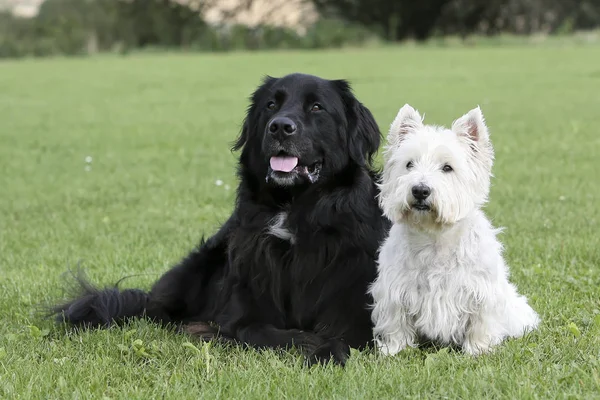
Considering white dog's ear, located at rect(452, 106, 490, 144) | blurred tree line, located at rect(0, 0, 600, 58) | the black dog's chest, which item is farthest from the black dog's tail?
blurred tree line, located at rect(0, 0, 600, 58)

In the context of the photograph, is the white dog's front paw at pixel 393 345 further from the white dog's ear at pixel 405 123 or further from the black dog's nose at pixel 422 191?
the white dog's ear at pixel 405 123

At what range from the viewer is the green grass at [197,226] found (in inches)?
143

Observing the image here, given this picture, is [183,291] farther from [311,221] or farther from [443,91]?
[443,91]

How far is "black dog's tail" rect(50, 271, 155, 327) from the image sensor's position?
15.4 ft

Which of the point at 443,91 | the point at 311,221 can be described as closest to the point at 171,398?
A: the point at 311,221

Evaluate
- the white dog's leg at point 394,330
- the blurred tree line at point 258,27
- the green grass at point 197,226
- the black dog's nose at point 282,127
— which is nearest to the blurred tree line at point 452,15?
the blurred tree line at point 258,27

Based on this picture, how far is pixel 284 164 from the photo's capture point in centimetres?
424

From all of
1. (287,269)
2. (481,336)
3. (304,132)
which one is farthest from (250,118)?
(481,336)

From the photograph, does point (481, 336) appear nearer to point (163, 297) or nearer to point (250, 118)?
point (250, 118)

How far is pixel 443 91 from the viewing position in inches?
779

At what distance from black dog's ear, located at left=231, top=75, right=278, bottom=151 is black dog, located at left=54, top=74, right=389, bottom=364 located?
17 millimetres

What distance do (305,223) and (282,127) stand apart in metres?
0.58

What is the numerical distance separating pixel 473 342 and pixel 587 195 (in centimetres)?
496

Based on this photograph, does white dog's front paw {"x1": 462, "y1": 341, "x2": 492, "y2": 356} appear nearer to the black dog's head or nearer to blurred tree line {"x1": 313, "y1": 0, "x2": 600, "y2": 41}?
the black dog's head
